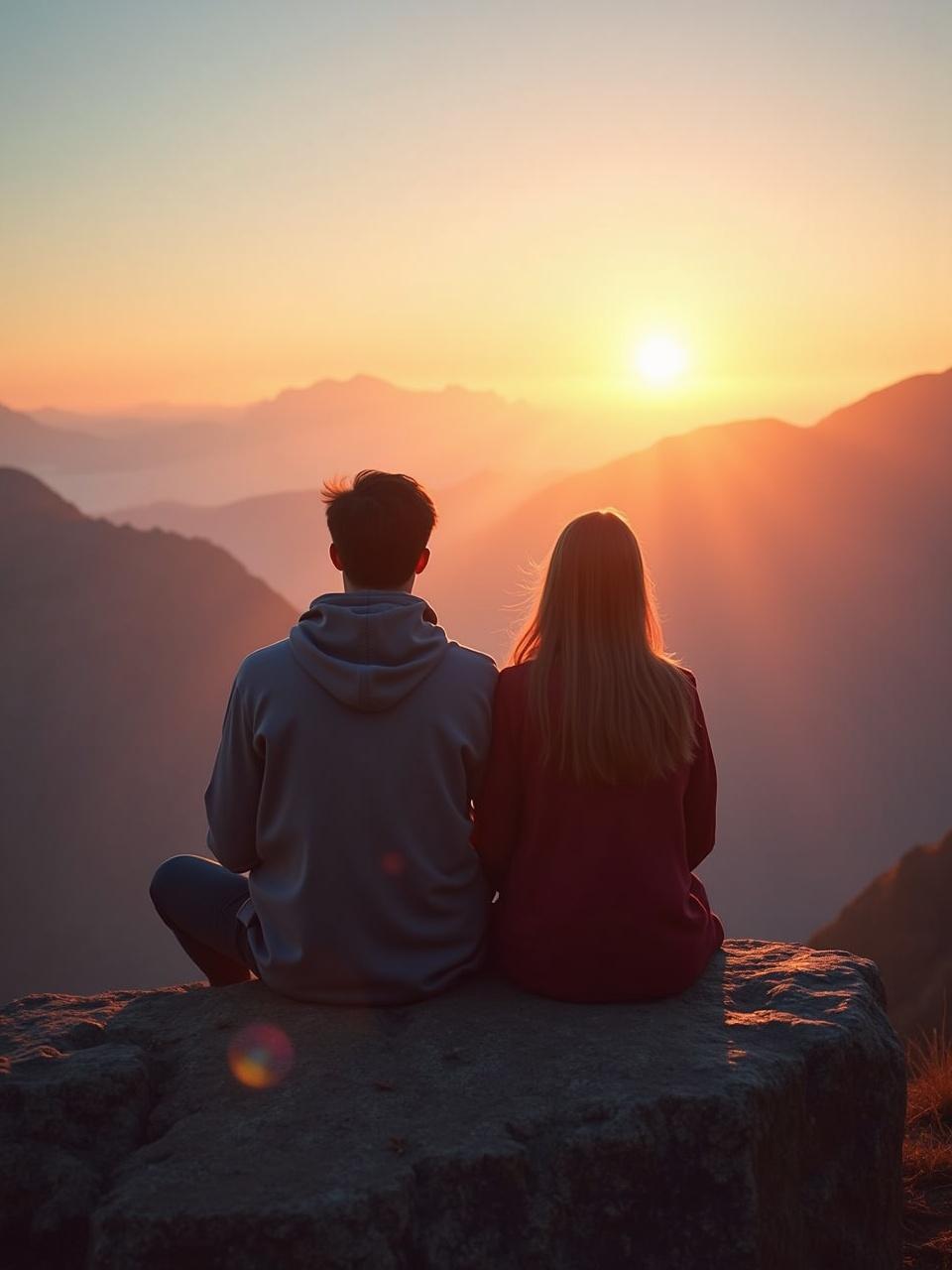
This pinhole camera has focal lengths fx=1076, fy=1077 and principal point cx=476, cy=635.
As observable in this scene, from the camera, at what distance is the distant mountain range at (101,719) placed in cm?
5616

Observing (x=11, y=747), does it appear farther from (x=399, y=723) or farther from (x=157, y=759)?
(x=399, y=723)

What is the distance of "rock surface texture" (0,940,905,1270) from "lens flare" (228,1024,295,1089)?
0.01 meters

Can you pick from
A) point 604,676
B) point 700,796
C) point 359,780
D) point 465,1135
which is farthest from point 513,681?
point 465,1135

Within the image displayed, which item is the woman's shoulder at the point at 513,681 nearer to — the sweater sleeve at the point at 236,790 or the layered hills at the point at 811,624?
the sweater sleeve at the point at 236,790

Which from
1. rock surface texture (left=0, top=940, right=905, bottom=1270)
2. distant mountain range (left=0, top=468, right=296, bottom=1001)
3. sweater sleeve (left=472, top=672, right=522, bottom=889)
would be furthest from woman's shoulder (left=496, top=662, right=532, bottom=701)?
distant mountain range (left=0, top=468, right=296, bottom=1001)

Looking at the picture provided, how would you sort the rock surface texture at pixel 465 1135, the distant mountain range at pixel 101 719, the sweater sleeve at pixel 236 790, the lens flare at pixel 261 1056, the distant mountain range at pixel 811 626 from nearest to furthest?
1. the rock surface texture at pixel 465 1135
2. the lens flare at pixel 261 1056
3. the sweater sleeve at pixel 236 790
4. the distant mountain range at pixel 101 719
5. the distant mountain range at pixel 811 626

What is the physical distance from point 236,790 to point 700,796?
1.65 metres

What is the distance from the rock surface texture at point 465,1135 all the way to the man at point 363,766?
13.7 inches

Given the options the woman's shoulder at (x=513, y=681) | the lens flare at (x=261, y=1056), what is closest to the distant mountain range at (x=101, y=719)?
the lens flare at (x=261, y=1056)

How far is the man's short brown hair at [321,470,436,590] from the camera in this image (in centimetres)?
355

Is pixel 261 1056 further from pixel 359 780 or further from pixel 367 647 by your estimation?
pixel 367 647

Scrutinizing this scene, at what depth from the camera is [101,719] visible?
64500 millimetres

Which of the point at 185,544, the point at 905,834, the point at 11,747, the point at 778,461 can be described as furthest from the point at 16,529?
the point at 778,461

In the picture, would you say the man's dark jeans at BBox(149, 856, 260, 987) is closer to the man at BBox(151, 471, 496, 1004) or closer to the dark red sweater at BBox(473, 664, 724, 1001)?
the man at BBox(151, 471, 496, 1004)
